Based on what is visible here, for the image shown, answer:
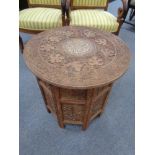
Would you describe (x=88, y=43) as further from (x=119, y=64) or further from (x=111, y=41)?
(x=119, y=64)

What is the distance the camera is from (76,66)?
3.46 ft

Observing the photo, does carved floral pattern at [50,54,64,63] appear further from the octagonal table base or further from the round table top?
the octagonal table base

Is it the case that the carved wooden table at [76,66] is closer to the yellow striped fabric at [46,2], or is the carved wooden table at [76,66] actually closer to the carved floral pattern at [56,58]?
the carved floral pattern at [56,58]

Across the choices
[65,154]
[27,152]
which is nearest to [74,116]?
[65,154]

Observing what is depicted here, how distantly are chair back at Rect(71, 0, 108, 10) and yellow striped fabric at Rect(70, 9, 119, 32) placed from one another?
22 cm

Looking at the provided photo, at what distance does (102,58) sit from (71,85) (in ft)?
1.07

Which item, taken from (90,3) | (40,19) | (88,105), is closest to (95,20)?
(90,3)

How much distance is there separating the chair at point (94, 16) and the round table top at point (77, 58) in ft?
1.48

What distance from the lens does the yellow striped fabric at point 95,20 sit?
1817mm

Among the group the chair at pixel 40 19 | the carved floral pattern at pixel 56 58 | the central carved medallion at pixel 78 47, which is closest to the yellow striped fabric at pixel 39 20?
the chair at pixel 40 19

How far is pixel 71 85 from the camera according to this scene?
93 cm

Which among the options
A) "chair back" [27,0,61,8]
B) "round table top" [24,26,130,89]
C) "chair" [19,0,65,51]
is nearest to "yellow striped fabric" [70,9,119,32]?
"chair" [19,0,65,51]

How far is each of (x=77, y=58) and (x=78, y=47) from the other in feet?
0.42

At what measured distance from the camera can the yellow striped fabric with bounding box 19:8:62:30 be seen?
1847mm
